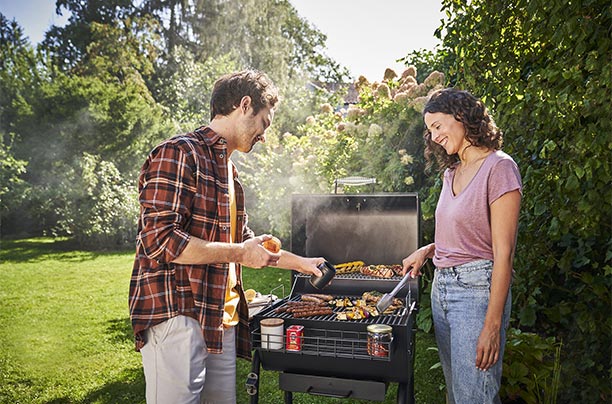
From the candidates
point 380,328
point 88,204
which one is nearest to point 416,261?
point 380,328

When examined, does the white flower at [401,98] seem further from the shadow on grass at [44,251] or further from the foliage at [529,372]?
the shadow on grass at [44,251]

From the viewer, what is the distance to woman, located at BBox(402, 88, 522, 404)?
1.65 m

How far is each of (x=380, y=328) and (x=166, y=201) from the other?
91cm

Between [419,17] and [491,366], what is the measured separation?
14.1 feet

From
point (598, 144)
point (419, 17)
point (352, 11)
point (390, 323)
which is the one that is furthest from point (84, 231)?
point (598, 144)

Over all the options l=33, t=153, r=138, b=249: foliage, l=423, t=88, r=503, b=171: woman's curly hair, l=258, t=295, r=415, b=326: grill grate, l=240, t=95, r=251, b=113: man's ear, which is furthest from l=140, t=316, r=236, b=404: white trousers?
l=33, t=153, r=138, b=249: foliage

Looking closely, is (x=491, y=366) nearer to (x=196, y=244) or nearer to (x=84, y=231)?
(x=196, y=244)

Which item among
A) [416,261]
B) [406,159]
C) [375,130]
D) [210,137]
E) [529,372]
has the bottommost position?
[529,372]

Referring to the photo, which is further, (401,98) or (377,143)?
(377,143)

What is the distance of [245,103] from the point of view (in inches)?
71.1

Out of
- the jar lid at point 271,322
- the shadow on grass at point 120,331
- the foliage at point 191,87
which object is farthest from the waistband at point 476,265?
the foliage at point 191,87

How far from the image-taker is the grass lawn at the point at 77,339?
3.48m

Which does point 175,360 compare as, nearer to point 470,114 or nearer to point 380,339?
point 380,339

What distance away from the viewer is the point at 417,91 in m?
4.15
